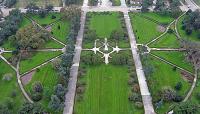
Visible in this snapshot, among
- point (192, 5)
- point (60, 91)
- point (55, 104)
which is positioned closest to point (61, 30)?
point (60, 91)

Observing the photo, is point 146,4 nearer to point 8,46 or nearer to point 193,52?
point 193,52

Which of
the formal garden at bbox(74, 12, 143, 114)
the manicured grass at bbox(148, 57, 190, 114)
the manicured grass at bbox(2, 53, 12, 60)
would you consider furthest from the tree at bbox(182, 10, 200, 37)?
the manicured grass at bbox(2, 53, 12, 60)

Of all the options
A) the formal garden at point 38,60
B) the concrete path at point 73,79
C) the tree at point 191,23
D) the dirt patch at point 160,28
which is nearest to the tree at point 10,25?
the formal garden at point 38,60

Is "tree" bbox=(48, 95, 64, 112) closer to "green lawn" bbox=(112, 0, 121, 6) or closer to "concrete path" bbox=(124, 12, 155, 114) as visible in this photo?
"concrete path" bbox=(124, 12, 155, 114)

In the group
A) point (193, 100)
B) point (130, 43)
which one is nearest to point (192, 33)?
point (130, 43)

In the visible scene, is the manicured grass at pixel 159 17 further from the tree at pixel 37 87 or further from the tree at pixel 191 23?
the tree at pixel 37 87
